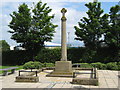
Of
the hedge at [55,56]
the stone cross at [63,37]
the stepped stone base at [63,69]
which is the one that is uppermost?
the stone cross at [63,37]

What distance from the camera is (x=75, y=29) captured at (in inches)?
822

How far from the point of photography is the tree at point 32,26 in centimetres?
2080

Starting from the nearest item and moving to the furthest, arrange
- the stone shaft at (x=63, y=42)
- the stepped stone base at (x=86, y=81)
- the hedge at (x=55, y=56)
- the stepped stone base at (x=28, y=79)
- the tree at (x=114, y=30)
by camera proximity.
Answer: the stepped stone base at (x=86, y=81) < the stepped stone base at (x=28, y=79) < the stone shaft at (x=63, y=42) < the tree at (x=114, y=30) < the hedge at (x=55, y=56)

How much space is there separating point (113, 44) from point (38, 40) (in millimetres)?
9382

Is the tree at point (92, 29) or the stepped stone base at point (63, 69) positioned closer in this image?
the stepped stone base at point (63, 69)

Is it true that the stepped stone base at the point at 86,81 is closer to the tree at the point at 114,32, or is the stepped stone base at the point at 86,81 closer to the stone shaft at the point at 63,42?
Answer: the stone shaft at the point at 63,42

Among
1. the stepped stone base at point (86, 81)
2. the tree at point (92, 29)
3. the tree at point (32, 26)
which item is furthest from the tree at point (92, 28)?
the stepped stone base at point (86, 81)

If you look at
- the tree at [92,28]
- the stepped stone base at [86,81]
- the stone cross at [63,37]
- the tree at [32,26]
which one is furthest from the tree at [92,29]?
the stepped stone base at [86,81]

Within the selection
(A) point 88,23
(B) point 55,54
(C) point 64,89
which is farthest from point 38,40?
(C) point 64,89

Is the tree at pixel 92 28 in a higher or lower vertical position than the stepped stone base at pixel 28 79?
higher

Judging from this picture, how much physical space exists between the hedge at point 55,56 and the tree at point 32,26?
1.31 meters

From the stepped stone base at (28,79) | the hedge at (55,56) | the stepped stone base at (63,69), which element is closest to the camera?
the stepped stone base at (28,79)

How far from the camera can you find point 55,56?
70.4ft

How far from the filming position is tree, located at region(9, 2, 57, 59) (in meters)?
20.8
